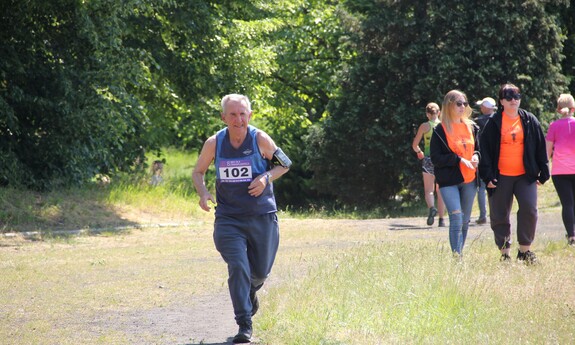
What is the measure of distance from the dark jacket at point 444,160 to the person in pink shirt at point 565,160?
8.28 feet

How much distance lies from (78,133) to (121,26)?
2.44 metres

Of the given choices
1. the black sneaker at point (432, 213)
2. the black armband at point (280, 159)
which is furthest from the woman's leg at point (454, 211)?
the black sneaker at point (432, 213)

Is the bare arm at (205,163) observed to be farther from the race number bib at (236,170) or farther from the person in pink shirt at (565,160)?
the person in pink shirt at (565,160)

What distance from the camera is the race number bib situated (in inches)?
311

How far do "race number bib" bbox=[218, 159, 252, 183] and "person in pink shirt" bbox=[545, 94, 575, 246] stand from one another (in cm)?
629

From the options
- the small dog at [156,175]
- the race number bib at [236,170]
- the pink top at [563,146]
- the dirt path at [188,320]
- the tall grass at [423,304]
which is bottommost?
the small dog at [156,175]

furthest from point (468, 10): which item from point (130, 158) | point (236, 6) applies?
point (130, 158)

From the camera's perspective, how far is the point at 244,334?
25.2 feet

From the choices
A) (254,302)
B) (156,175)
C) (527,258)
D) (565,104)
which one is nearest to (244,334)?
(254,302)

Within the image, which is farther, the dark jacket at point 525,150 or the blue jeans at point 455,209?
the blue jeans at point 455,209

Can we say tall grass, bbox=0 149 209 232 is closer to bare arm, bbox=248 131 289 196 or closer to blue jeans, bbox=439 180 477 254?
blue jeans, bbox=439 180 477 254

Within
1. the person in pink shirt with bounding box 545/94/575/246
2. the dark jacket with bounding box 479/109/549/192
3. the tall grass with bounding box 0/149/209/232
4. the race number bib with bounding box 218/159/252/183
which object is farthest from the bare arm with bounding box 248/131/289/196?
the tall grass with bounding box 0/149/209/232

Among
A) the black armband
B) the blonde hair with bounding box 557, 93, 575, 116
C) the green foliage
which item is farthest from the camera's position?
the green foliage

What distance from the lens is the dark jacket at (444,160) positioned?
35.8ft
